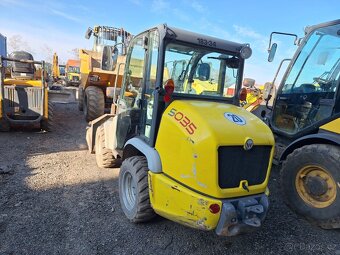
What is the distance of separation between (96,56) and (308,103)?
682 centimetres

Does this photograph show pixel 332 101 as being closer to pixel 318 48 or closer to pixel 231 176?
pixel 318 48

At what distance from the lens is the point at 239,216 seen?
8.43 feet

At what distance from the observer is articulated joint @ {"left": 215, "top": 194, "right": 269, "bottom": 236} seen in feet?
8.11

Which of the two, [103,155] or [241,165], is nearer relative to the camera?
[241,165]

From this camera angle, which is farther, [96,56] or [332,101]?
[96,56]

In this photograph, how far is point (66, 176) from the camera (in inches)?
176

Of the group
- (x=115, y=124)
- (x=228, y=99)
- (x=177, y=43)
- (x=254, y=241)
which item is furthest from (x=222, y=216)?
(x=115, y=124)

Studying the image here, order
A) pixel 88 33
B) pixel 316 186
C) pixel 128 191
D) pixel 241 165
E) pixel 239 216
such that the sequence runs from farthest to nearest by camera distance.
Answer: pixel 88 33, pixel 316 186, pixel 128 191, pixel 241 165, pixel 239 216

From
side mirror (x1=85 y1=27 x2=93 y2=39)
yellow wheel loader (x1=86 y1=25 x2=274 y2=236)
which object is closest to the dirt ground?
yellow wheel loader (x1=86 y1=25 x2=274 y2=236)

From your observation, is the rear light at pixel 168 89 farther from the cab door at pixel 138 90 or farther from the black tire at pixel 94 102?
the black tire at pixel 94 102

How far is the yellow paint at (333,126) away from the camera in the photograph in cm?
359

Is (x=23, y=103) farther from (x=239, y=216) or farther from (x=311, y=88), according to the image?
(x=311, y=88)

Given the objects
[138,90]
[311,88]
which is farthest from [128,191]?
[311,88]

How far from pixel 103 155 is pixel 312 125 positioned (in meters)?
3.38
